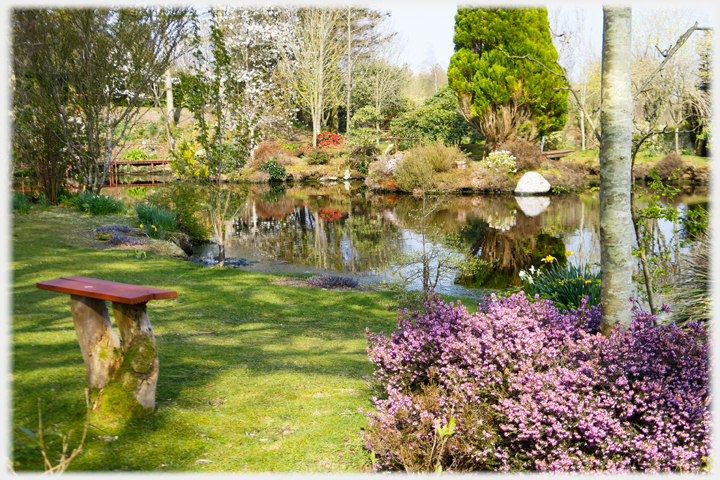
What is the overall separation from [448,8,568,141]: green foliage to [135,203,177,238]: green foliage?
18.7 meters

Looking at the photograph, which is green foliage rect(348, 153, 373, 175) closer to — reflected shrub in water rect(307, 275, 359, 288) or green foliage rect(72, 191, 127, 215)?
green foliage rect(72, 191, 127, 215)

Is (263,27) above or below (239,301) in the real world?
above

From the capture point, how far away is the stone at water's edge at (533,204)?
61.5 ft

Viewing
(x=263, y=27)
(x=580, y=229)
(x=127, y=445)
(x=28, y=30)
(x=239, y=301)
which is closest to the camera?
(x=127, y=445)

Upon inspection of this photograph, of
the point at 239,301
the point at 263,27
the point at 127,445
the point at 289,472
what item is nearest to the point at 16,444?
the point at 127,445

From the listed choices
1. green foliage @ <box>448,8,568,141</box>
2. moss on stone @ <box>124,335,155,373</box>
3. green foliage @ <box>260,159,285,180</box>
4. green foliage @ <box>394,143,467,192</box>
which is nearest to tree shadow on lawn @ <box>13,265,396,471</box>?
moss on stone @ <box>124,335,155,373</box>

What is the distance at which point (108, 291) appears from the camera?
9.34ft

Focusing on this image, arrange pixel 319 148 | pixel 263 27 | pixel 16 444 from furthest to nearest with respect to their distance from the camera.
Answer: pixel 263 27 < pixel 319 148 < pixel 16 444

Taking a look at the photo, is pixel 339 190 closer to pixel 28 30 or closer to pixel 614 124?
pixel 28 30

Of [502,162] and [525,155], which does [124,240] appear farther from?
[525,155]

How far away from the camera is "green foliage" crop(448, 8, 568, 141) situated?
25.9m

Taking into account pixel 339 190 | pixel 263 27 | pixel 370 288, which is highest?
pixel 263 27

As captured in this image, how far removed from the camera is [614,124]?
353 centimetres

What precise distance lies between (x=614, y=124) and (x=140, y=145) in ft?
121
